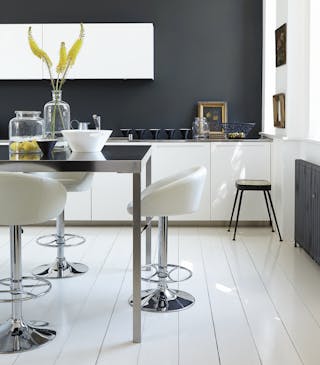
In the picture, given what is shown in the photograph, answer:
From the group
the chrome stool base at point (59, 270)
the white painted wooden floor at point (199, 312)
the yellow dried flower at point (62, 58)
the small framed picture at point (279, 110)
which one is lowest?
the white painted wooden floor at point (199, 312)

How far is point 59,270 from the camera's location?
429 centimetres

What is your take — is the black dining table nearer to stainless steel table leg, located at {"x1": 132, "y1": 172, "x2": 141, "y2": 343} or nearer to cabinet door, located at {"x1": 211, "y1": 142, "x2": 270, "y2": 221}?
stainless steel table leg, located at {"x1": 132, "y1": 172, "x2": 141, "y2": 343}

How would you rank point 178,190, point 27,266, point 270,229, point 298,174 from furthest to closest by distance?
point 270,229
point 298,174
point 27,266
point 178,190

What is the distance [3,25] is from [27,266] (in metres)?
2.83

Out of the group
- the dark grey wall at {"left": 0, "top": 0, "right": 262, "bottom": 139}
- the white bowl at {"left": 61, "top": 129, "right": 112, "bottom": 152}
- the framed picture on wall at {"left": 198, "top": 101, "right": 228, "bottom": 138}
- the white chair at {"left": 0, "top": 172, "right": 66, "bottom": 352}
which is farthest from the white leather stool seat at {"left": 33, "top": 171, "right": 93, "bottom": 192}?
the framed picture on wall at {"left": 198, "top": 101, "right": 228, "bottom": 138}

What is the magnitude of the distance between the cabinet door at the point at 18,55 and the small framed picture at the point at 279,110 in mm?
2414

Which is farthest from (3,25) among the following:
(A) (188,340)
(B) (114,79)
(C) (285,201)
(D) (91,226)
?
(A) (188,340)

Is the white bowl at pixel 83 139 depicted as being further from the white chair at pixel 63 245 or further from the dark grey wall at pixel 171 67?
the dark grey wall at pixel 171 67

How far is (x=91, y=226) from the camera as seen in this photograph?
6188 millimetres

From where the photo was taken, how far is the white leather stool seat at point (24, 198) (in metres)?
2.75

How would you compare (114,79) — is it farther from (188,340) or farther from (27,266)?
(188,340)

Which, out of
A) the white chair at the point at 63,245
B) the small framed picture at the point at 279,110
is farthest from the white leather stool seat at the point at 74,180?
the small framed picture at the point at 279,110

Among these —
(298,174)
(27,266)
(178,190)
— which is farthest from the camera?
(298,174)

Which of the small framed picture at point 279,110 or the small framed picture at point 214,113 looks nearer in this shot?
the small framed picture at point 279,110
